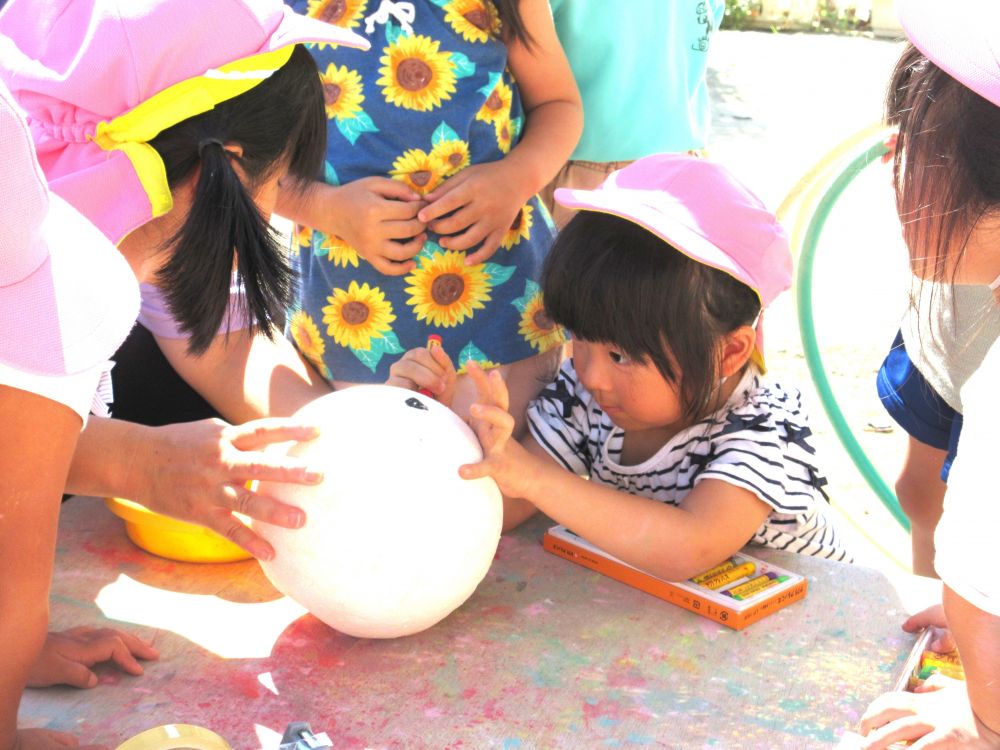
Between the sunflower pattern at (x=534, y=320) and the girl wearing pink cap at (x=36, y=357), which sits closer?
the girl wearing pink cap at (x=36, y=357)

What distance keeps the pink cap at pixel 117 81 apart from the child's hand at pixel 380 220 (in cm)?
53

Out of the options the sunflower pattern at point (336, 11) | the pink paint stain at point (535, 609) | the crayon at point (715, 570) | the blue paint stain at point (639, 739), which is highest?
the sunflower pattern at point (336, 11)

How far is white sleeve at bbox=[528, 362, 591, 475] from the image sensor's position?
201 cm

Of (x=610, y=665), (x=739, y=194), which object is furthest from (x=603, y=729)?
(x=739, y=194)

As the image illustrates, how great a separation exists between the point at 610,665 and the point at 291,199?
950 millimetres

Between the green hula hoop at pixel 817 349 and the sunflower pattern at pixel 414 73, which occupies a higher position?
the sunflower pattern at pixel 414 73

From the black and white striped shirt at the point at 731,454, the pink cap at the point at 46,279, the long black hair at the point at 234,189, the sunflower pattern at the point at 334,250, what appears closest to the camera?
the pink cap at the point at 46,279

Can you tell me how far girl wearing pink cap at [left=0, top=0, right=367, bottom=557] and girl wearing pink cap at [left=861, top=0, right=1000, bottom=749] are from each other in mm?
731

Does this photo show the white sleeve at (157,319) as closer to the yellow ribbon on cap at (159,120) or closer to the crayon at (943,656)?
the yellow ribbon on cap at (159,120)

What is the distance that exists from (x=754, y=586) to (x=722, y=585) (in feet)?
0.16

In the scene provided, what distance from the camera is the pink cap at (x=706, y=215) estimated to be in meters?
1.75

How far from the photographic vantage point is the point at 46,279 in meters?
1.11

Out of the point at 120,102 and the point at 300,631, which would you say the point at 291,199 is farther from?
the point at 300,631

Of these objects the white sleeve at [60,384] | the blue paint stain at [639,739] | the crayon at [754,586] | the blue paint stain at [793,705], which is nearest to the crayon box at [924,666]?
the blue paint stain at [793,705]
